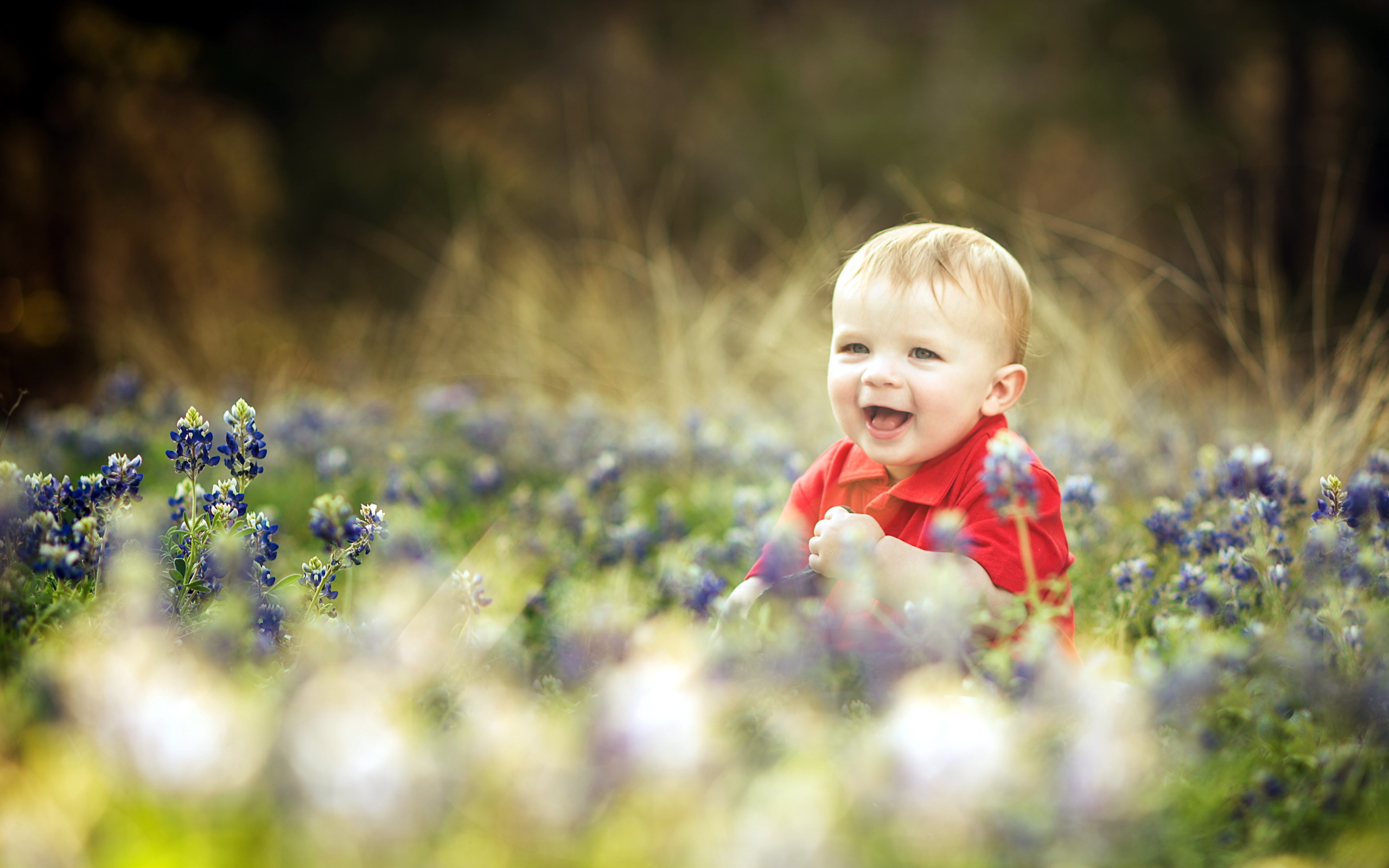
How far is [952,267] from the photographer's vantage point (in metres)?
2.39

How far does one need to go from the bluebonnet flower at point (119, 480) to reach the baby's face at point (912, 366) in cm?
165

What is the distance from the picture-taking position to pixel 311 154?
37.7ft

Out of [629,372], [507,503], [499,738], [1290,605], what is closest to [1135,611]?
[1290,605]

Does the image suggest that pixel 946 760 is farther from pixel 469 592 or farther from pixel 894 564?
pixel 469 592

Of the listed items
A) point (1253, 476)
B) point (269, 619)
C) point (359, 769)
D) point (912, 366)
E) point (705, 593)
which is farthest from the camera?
point (1253, 476)

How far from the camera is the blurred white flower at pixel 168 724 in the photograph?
1.14m

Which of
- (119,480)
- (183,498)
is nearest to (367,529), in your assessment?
(183,498)

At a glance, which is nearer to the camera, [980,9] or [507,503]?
[507,503]

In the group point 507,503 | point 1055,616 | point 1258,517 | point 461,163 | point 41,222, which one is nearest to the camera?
point 1055,616

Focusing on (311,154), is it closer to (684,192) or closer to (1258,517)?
(684,192)

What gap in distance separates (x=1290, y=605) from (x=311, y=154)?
37.0 ft

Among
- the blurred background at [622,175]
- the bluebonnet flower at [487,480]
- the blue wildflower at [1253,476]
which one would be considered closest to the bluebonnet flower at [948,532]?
the blue wildflower at [1253,476]

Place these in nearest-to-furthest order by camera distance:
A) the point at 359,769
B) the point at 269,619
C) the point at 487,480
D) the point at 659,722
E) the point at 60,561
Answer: the point at 359,769 → the point at 659,722 → the point at 60,561 → the point at 269,619 → the point at 487,480

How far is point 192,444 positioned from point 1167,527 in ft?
8.77
